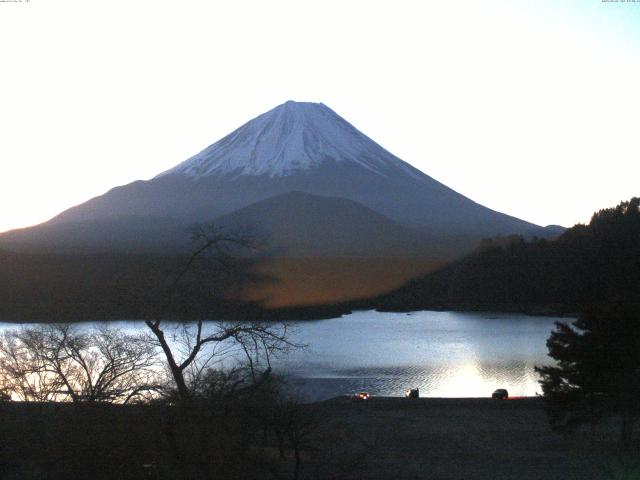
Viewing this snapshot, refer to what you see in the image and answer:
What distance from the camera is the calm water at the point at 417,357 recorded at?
17.5 m

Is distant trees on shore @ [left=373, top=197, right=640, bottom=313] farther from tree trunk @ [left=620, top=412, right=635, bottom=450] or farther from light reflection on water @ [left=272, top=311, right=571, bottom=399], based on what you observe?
tree trunk @ [left=620, top=412, right=635, bottom=450]

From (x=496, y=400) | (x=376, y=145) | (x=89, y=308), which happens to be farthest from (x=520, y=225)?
(x=89, y=308)

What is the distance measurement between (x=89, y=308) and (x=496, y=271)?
3759 cm

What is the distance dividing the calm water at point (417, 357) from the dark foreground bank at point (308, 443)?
1.76 metres

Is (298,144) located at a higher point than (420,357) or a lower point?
higher

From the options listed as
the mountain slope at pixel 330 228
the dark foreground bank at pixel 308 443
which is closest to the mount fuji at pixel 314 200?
the mountain slope at pixel 330 228

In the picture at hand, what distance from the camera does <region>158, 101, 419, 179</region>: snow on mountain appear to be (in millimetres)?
87688

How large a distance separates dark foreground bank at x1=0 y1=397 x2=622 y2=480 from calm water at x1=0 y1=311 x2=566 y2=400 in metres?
1.76

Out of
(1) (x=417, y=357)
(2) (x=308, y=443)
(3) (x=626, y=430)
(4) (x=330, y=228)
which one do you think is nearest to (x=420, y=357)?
Answer: (1) (x=417, y=357)

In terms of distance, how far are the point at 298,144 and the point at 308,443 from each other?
81935 millimetres

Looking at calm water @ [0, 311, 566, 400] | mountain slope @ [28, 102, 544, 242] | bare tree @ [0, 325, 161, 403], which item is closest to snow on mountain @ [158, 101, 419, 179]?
mountain slope @ [28, 102, 544, 242]

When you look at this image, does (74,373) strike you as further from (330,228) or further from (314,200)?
(314,200)

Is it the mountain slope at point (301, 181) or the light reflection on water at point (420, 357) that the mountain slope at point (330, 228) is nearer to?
the mountain slope at point (301, 181)

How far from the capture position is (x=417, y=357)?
75.2 feet
